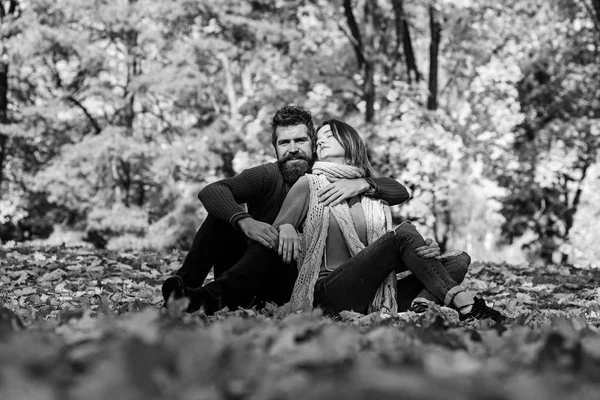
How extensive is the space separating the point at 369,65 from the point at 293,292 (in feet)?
37.0

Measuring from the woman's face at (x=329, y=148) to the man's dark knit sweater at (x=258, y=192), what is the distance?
22 cm

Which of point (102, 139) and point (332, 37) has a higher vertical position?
point (332, 37)

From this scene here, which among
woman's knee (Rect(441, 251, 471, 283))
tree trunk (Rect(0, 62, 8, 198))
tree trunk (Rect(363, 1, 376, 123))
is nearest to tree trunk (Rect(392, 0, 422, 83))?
tree trunk (Rect(363, 1, 376, 123))

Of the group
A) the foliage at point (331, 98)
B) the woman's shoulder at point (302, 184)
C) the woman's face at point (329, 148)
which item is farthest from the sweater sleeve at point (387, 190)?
the foliage at point (331, 98)

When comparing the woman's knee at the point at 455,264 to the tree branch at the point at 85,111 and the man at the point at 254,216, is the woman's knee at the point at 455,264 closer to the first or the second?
the man at the point at 254,216

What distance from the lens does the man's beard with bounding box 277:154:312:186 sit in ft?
15.1

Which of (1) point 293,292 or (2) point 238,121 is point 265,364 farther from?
(2) point 238,121

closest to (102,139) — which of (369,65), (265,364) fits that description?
(369,65)

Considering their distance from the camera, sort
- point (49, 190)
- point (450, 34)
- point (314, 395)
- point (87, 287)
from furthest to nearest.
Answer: point (49, 190), point (450, 34), point (87, 287), point (314, 395)

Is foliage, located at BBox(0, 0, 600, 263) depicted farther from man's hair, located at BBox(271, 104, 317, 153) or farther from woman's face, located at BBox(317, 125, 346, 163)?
woman's face, located at BBox(317, 125, 346, 163)

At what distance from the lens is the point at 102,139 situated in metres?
19.5

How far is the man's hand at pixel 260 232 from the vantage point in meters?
4.05

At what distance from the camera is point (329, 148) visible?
14.9ft

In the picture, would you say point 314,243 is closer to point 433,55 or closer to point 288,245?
point 288,245
